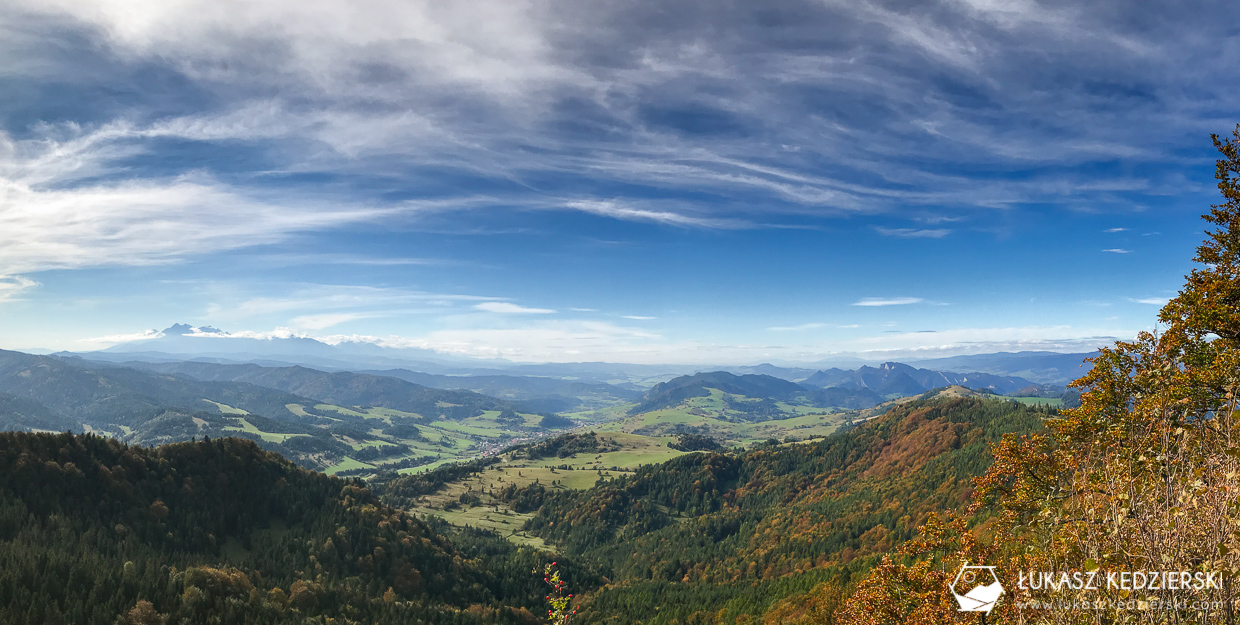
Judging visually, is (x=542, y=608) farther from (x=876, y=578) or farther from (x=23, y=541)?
(x=876, y=578)

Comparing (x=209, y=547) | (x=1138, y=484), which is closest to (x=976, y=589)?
(x=1138, y=484)

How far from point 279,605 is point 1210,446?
128428 millimetres

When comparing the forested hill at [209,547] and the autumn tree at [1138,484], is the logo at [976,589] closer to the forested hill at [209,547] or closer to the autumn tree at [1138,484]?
the autumn tree at [1138,484]

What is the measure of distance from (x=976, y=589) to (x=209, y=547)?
6696 inches

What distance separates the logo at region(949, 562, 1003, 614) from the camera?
23.3 m

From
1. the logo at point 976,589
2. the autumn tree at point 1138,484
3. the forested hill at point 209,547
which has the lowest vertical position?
the forested hill at point 209,547

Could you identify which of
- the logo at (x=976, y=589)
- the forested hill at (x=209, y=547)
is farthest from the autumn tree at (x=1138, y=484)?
the forested hill at (x=209, y=547)

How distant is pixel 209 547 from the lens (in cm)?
13262

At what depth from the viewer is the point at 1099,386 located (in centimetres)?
3247

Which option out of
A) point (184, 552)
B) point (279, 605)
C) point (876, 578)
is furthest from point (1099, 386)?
point (184, 552)

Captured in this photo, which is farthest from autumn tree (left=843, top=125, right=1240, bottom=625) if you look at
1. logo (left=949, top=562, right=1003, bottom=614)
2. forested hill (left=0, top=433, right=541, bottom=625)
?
forested hill (left=0, top=433, right=541, bottom=625)

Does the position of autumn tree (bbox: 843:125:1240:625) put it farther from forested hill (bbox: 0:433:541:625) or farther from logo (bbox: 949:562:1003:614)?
forested hill (bbox: 0:433:541:625)

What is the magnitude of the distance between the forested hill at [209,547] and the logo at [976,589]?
105 meters

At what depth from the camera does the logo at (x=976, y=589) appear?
23.3 meters
